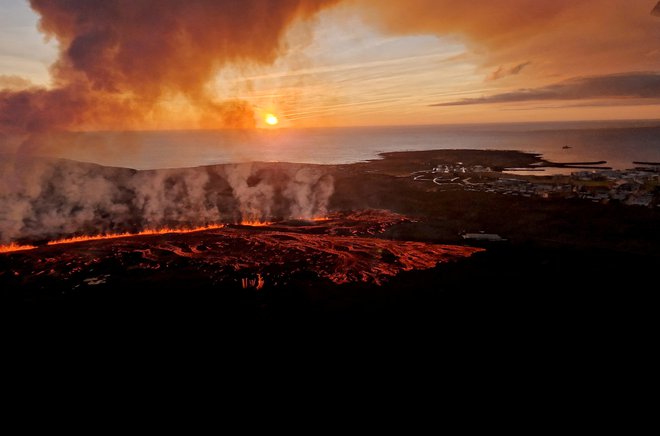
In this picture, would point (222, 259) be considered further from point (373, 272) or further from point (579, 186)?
point (579, 186)

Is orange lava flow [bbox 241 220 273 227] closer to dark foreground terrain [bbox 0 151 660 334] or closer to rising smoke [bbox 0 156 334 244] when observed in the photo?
rising smoke [bbox 0 156 334 244]

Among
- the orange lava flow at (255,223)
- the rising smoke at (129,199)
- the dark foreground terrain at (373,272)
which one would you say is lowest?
the dark foreground terrain at (373,272)

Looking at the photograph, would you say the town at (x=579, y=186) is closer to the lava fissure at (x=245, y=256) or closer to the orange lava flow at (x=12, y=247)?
the lava fissure at (x=245, y=256)

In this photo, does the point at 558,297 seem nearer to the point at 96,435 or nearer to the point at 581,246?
the point at 581,246

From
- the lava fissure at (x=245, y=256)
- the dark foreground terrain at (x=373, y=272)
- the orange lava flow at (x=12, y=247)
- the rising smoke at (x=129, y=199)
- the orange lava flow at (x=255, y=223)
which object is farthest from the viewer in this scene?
the orange lava flow at (x=255, y=223)

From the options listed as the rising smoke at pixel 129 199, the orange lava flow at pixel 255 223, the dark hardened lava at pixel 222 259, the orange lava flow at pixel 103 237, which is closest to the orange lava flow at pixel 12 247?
the orange lava flow at pixel 103 237

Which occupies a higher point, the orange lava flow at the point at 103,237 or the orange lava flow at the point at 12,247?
the orange lava flow at the point at 103,237

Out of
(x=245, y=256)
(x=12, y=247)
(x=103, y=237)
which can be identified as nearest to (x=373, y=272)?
(x=245, y=256)

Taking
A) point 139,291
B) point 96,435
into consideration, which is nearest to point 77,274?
point 139,291

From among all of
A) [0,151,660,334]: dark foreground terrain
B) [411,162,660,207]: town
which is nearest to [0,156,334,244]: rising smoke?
[0,151,660,334]: dark foreground terrain
